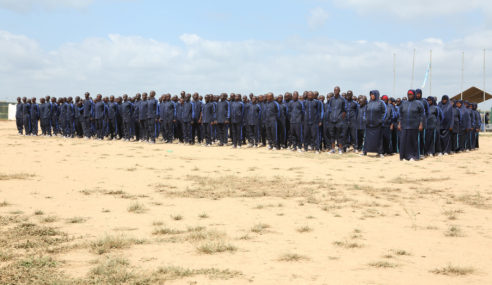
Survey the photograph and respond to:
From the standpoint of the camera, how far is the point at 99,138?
971 inches

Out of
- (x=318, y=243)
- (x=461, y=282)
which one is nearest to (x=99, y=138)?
(x=318, y=243)

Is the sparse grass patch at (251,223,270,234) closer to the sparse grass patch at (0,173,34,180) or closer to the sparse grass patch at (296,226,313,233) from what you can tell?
the sparse grass patch at (296,226,313,233)

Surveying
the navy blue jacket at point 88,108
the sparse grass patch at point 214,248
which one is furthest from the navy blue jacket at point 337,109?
the navy blue jacket at point 88,108

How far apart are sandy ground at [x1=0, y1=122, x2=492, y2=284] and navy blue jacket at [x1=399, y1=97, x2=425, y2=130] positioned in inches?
81.6

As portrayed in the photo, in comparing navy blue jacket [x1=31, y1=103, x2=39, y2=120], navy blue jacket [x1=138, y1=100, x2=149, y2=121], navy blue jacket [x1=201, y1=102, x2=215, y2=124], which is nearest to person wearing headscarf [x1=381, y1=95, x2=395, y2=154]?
navy blue jacket [x1=201, y1=102, x2=215, y2=124]

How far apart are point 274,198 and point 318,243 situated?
2.77 m

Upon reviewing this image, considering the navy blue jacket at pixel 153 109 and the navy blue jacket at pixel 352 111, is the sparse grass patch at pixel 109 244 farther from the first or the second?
the navy blue jacket at pixel 153 109

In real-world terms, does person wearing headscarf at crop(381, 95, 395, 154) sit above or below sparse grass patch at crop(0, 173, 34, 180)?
above

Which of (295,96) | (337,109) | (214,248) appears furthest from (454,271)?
(295,96)

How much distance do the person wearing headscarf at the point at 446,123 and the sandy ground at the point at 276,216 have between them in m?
4.49

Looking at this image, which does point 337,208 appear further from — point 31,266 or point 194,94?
point 194,94

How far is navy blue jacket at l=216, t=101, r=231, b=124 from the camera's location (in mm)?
20367

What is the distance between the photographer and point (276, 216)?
6789 millimetres

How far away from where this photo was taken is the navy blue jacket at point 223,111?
20367mm
